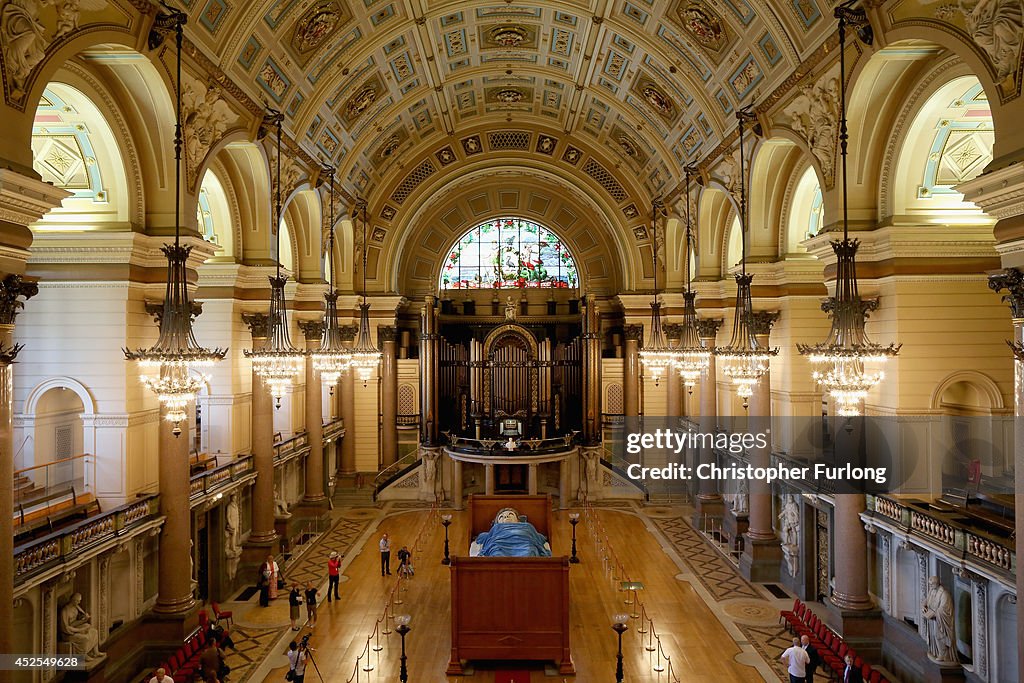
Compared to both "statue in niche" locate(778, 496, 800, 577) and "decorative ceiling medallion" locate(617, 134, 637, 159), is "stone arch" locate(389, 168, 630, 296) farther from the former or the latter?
"statue in niche" locate(778, 496, 800, 577)

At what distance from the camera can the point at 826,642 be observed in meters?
11.9

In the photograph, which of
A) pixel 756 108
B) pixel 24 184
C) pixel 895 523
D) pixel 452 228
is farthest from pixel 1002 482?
pixel 452 228

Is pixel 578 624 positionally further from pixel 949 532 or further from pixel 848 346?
pixel 848 346

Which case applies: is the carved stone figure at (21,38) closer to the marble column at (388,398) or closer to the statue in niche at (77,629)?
the statue in niche at (77,629)

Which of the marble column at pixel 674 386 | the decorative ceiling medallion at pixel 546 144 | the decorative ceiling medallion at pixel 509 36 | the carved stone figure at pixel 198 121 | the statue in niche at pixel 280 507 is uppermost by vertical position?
the decorative ceiling medallion at pixel 509 36

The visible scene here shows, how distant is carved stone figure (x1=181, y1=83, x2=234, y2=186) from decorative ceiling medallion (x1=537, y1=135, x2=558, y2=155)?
48.2 feet

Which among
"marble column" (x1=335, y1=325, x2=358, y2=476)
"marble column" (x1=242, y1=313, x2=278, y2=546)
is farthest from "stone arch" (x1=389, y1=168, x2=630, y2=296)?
"marble column" (x1=242, y1=313, x2=278, y2=546)

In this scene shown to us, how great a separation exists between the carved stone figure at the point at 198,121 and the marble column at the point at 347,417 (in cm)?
1260

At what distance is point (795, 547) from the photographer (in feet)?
49.5

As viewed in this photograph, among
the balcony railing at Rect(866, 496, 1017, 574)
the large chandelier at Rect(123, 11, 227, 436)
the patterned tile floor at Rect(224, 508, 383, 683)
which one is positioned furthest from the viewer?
the patterned tile floor at Rect(224, 508, 383, 683)

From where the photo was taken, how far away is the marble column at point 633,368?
1031 inches

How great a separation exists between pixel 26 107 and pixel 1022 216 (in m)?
11.2

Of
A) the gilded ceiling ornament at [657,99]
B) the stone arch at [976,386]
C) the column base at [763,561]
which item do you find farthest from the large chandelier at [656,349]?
the stone arch at [976,386]

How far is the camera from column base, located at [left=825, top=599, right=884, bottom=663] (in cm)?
1181
